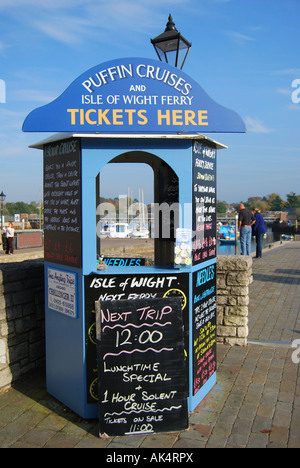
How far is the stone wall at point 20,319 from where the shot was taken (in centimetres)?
472

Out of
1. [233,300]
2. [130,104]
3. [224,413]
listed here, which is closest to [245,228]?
[233,300]

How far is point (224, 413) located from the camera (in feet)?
13.4

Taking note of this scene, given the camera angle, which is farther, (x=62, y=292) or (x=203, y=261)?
(x=203, y=261)

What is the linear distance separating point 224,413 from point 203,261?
152cm

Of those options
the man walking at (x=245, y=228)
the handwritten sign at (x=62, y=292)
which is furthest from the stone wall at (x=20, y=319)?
the man walking at (x=245, y=228)

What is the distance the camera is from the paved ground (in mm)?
3566

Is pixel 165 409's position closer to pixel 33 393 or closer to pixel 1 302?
pixel 33 393

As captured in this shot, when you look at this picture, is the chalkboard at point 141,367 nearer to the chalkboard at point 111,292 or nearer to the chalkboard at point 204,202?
the chalkboard at point 111,292

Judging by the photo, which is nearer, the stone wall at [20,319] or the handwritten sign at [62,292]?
the handwritten sign at [62,292]

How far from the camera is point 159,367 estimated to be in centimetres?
384

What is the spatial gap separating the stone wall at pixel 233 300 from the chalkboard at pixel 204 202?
1490 millimetres

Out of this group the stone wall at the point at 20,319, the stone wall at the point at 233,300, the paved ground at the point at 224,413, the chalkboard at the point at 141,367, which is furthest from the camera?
the stone wall at the point at 233,300

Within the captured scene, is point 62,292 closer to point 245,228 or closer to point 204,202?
point 204,202
